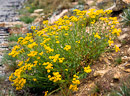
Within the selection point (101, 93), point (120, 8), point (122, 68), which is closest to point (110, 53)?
point (122, 68)

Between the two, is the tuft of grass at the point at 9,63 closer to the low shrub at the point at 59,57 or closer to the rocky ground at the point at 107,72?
the rocky ground at the point at 107,72

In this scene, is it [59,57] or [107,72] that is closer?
[107,72]

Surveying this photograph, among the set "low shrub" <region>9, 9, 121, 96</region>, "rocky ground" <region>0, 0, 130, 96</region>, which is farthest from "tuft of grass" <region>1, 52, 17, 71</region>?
"low shrub" <region>9, 9, 121, 96</region>

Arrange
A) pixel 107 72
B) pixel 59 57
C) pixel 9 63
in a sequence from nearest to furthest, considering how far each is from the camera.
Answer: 1. pixel 107 72
2. pixel 59 57
3. pixel 9 63

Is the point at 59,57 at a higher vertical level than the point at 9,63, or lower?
higher

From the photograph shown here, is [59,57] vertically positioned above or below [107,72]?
above

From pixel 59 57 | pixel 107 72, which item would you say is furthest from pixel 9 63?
A: pixel 107 72

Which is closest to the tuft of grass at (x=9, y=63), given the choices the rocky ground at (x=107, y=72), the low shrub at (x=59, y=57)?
the rocky ground at (x=107, y=72)

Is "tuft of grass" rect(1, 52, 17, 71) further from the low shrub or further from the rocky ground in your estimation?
the low shrub

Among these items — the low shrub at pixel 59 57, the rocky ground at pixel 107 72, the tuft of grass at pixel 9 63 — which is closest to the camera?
the rocky ground at pixel 107 72

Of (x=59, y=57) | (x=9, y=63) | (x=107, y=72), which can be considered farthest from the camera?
(x=9, y=63)

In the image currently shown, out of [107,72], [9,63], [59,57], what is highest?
[59,57]

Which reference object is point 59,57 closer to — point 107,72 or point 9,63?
point 107,72

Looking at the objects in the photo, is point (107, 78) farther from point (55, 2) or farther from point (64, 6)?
point (55, 2)
